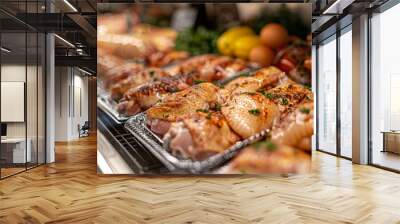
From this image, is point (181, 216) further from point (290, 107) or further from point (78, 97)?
point (78, 97)

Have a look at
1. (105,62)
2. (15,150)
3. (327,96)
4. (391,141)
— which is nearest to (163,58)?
(105,62)

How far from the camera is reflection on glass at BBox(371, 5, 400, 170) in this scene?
6633mm

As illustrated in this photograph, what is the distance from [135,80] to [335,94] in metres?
5.51

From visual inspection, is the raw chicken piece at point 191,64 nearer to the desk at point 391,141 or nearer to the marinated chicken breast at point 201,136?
the marinated chicken breast at point 201,136

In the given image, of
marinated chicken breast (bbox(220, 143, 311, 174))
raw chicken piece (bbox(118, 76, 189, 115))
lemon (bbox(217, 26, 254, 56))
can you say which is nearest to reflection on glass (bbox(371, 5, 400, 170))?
marinated chicken breast (bbox(220, 143, 311, 174))

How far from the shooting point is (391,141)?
677 cm

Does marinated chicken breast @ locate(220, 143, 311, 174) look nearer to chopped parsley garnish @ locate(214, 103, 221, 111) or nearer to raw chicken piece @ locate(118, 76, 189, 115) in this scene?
chopped parsley garnish @ locate(214, 103, 221, 111)

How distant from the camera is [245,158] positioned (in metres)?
5.66

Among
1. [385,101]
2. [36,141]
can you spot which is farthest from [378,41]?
[36,141]

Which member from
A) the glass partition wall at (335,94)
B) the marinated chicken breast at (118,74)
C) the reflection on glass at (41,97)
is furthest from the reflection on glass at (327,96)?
the reflection on glass at (41,97)

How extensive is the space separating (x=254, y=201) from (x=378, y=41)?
4.60 meters

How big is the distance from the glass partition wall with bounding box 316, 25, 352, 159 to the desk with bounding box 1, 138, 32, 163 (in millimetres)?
6452

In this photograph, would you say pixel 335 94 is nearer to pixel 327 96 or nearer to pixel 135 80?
pixel 327 96

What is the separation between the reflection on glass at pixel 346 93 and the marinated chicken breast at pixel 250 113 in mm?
3430
